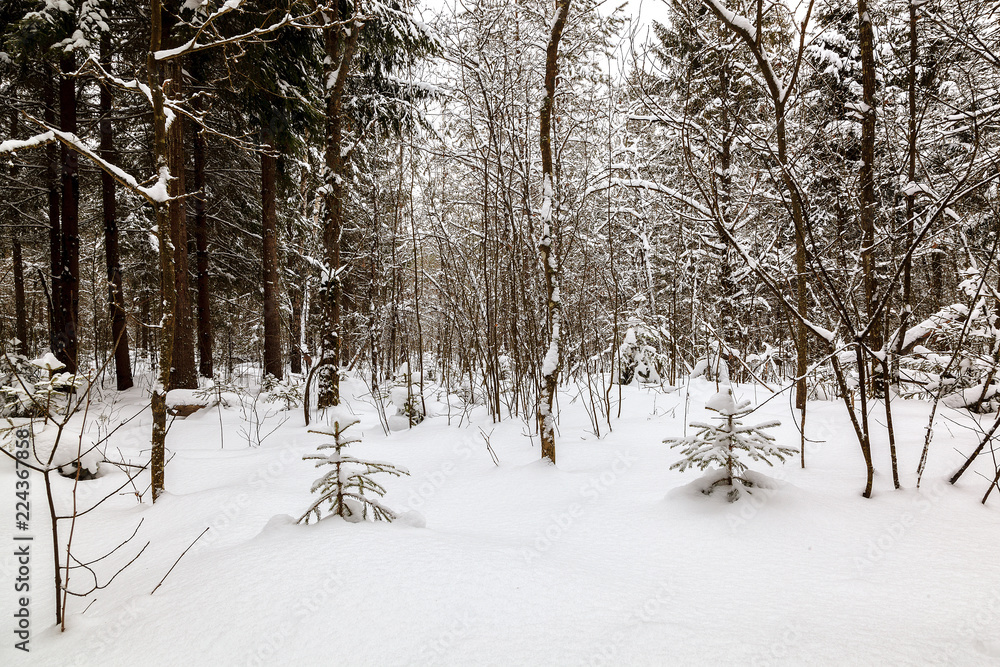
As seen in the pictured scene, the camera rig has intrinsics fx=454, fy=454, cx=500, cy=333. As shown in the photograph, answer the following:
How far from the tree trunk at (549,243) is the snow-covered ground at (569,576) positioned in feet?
1.63

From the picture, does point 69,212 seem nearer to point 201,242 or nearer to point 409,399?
point 201,242

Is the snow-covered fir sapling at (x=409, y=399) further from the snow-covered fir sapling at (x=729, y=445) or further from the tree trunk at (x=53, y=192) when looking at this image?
the tree trunk at (x=53, y=192)

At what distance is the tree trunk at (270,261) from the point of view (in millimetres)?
8930

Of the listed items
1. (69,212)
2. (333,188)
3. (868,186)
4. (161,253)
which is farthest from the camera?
(69,212)

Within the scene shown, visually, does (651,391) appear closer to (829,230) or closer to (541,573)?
(541,573)

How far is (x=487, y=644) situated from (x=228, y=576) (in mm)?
990

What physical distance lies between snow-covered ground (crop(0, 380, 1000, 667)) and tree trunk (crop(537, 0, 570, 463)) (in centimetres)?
50

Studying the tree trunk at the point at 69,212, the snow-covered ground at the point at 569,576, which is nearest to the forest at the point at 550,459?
the snow-covered ground at the point at 569,576

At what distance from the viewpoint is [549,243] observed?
3.44 metres

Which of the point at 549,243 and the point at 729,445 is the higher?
the point at 549,243

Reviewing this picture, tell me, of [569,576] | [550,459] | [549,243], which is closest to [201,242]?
[549,243]

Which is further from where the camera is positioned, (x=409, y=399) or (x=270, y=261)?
A: (x=270, y=261)

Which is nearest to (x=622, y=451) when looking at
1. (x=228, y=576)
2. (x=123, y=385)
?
(x=228, y=576)

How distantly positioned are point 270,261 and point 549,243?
766 centimetres
